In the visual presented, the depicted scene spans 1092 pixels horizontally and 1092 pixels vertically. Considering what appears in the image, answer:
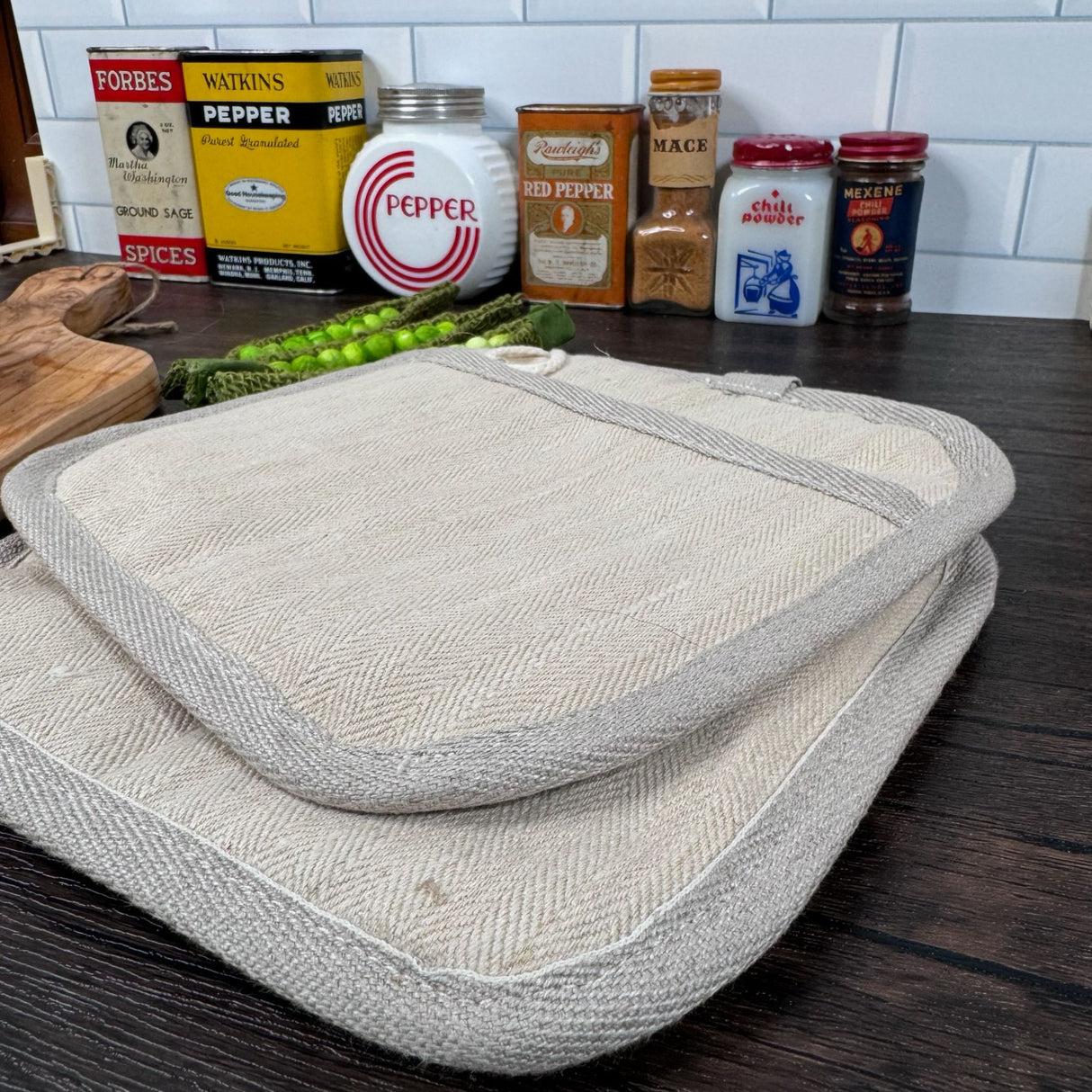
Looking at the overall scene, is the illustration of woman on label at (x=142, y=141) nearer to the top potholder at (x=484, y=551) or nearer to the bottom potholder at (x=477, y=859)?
the top potholder at (x=484, y=551)

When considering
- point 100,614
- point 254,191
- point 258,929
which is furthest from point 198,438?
point 254,191

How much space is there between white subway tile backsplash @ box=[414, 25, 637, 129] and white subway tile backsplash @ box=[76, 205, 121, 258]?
415mm

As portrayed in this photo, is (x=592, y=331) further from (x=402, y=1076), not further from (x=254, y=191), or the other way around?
(x=402, y=1076)

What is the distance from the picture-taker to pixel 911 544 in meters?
0.33

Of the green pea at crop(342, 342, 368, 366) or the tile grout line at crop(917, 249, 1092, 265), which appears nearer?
the green pea at crop(342, 342, 368, 366)

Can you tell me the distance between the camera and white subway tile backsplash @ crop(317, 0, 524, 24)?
92cm

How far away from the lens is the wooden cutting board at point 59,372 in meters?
0.51

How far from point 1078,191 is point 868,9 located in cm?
22

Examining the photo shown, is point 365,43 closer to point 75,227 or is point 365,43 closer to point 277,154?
point 277,154

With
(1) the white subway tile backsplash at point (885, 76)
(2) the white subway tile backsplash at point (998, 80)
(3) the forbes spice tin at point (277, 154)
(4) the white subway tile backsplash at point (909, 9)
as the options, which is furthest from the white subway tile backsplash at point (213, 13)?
(2) the white subway tile backsplash at point (998, 80)

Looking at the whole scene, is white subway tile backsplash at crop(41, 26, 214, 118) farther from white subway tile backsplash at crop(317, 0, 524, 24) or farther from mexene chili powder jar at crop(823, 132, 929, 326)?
mexene chili powder jar at crop(823, 132, 929, 326)

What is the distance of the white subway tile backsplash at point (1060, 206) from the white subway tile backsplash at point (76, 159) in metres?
0.92

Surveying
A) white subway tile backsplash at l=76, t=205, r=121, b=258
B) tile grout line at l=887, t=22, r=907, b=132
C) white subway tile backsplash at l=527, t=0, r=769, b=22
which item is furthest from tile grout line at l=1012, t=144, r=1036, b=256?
white subway tile backsplash at l=76, t=205, r=121, b=258

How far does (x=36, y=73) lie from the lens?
44.2 inches
